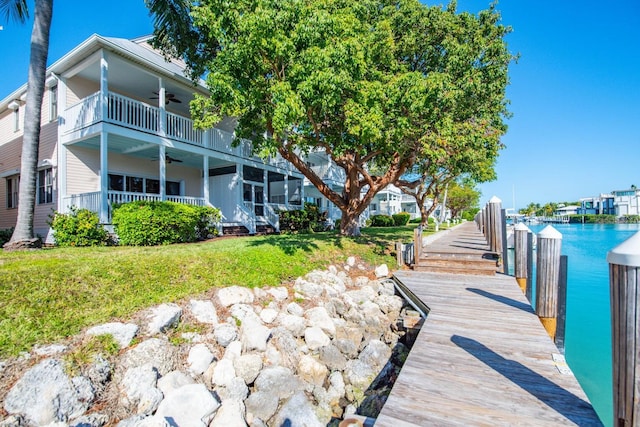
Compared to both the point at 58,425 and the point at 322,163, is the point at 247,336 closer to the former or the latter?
the point at 58,425

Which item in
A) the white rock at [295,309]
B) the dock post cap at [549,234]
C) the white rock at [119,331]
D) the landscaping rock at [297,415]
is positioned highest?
the dock post cap at [549,234]

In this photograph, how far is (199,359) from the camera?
4012 mm

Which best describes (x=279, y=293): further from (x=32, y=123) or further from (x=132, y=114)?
(x=132, y=114)

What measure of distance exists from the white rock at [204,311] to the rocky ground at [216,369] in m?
0.02

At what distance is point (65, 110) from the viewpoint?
11.0 m

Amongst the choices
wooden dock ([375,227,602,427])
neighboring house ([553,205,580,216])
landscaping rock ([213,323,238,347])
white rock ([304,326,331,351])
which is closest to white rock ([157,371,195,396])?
landscaping rock ([213,323,238,347])

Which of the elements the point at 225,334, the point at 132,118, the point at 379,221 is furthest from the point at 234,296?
the point at 379,221

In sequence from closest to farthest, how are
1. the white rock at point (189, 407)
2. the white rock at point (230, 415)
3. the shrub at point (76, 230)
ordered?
the white rock at point (189, 407)
the white rock at point (230, 415)
the shrub at point (76, 230)

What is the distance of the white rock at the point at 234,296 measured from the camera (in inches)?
211

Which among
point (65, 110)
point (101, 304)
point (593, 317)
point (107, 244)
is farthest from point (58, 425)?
point (593, 317)

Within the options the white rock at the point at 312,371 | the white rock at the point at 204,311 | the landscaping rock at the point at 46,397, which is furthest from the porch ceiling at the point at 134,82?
the white rock at the point at 312,371

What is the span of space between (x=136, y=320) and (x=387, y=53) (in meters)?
10.0

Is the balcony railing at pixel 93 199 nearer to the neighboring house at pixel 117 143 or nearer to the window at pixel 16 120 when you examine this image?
the neighboring house at pixel 117 143

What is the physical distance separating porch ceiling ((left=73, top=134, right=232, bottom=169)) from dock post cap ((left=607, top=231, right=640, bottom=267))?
12.5 m
